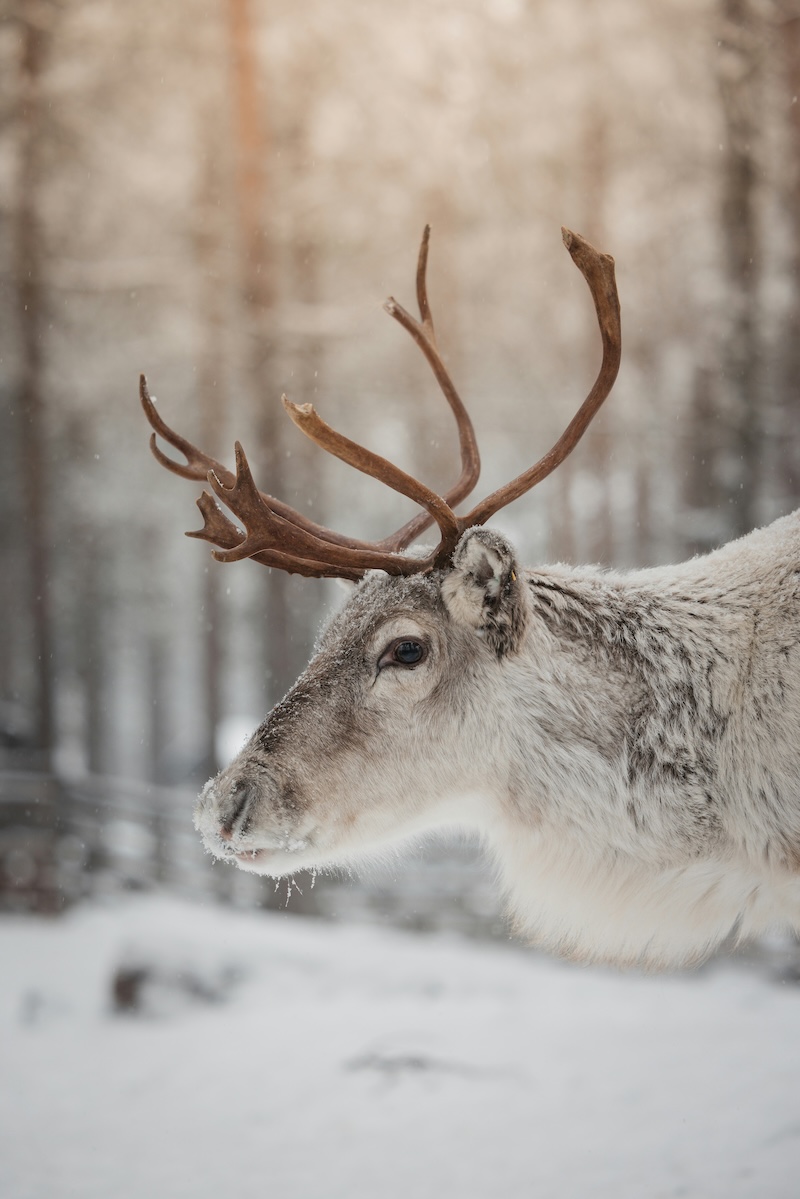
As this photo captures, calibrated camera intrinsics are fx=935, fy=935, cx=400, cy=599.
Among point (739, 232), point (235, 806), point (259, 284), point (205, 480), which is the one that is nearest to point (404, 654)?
point (235, 806)

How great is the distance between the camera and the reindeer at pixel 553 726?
269cm

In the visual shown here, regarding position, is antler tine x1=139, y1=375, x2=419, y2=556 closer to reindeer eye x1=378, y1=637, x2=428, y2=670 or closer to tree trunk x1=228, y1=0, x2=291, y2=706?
reindeer eye x1=378, y1=637, x2=428, y2=670

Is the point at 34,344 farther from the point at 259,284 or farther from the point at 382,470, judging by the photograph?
the point at 382,470

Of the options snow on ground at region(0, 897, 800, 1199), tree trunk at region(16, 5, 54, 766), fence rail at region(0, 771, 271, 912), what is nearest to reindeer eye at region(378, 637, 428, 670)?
snow on ground at region(0, 897, 800, 1199)

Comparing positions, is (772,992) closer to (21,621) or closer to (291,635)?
(291,635)

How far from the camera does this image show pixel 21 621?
1435 centimetres

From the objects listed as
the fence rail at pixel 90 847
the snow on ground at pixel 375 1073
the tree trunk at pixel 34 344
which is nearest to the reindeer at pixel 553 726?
the snow on ground at pixel 375 1073

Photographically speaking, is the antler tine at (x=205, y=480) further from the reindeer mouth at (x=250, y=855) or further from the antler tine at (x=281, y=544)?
the reindeer mouth at (x=250, y=855)

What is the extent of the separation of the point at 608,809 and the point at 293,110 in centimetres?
920

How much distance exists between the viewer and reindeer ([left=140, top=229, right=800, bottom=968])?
2691mm

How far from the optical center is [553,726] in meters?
2.84

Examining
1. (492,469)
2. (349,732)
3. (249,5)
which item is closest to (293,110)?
(249,5)

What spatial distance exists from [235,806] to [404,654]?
2.20 feet

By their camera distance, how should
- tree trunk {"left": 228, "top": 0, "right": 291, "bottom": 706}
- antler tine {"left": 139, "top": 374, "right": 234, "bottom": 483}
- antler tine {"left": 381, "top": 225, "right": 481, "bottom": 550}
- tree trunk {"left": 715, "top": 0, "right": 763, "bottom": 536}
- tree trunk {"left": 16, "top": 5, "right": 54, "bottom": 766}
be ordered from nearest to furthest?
antler tine {"left": 139, "top": 374, "right": 234, "bottom": 483} → antler tine {"left": 381, "top": 225, "right": 481, "bottom": 550} → tree trunk {"left": 715, "top": 0, "right": 763, "bottom": 536} → tree trunk {"left": 228, "top": 0, "right": 291, "bottom": 706} → tree trunk {"left": 16, "top": 5, "right": 54, "bottom": 766}
